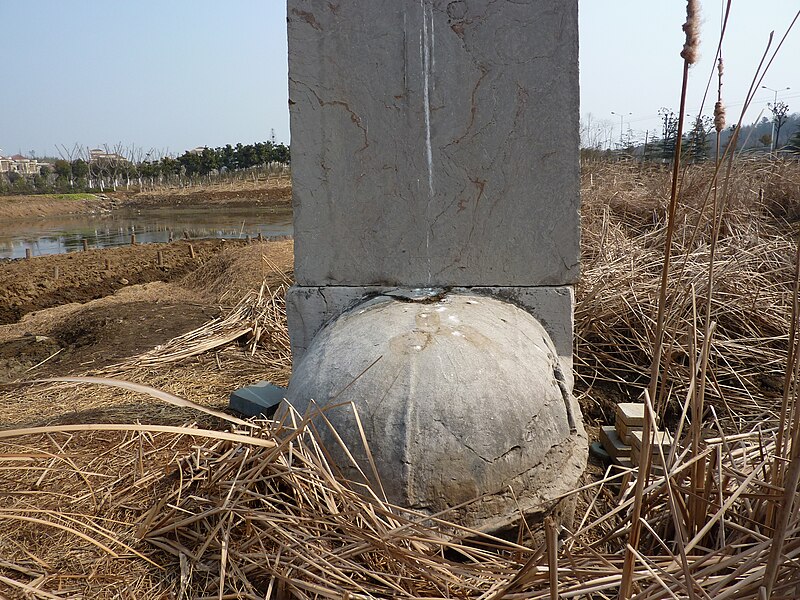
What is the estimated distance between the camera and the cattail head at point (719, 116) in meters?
1.22

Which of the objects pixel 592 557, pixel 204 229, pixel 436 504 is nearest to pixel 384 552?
pixel 436 504

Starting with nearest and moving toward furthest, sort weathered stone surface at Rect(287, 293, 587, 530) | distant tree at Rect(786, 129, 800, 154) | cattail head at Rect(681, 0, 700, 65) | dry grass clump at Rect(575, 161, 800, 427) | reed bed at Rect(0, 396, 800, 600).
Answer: cattail head at Rect(681, 0, 700, 65), reed bed at Rect(0, 396, 800, 600), weathered stone surface at Rect(287, 293, 587, 530), dry grass clump at Rect(575, 161, 800, 427), distant tree at Rect(786, 129, 800, 154)

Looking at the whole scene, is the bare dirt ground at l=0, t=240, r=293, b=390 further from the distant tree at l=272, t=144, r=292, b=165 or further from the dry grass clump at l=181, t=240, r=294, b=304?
the distant tree at l=272, t=144, r=292, b=165

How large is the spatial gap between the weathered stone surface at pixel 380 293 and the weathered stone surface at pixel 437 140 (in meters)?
0.06

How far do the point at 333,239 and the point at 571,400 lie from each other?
138cm

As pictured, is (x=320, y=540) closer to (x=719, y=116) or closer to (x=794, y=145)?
(x=719, y=116)

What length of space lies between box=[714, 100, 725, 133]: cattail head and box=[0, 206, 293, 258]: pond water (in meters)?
Result: 13.6

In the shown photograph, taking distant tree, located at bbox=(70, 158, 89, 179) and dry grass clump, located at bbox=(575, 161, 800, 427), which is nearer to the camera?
dry grass clump, located at bbox=(575, 161, 800, 427)

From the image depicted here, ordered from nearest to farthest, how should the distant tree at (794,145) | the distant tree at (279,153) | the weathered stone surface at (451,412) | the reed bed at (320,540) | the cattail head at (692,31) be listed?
the cattail head at (692,31) < the reed bed at (320,540) < the weathered stone surface at (451,412) < the distant tree at (794,145) < the distant tree at (279,153)

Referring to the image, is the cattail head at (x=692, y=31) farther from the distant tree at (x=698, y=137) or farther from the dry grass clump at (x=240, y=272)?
the dry grass clump at (x=240, y=272)

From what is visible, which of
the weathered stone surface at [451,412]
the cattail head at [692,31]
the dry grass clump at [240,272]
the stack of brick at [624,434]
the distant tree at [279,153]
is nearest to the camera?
the cattail head at [692,31]

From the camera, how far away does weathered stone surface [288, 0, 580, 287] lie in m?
2.95

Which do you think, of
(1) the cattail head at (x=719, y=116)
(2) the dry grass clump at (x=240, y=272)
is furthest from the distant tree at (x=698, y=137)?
(2) the dry grass clump at (x=240, y=272)

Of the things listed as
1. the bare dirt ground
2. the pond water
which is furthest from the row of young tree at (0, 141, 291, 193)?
the bare dirt ground
